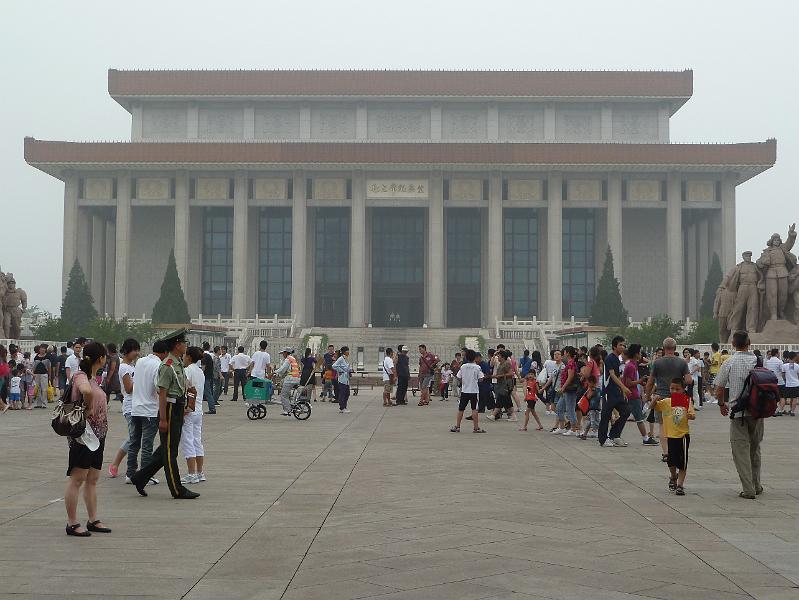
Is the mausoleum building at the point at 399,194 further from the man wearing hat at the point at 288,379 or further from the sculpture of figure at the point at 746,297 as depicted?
the man wearing hat at the point at 288,379

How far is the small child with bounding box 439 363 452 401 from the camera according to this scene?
34125 mm

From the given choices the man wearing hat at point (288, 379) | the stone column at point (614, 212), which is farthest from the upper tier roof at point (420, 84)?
the man wearing hat at point (288, 379)

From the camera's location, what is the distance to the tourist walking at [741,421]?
10.7 m

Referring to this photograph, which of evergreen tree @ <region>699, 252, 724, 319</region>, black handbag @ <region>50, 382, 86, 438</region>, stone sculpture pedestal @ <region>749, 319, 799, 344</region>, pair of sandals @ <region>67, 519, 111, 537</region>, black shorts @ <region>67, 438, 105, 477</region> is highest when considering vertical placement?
evergreen tree @ <region>699, 252, 724, 319</region>

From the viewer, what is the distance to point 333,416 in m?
23.8

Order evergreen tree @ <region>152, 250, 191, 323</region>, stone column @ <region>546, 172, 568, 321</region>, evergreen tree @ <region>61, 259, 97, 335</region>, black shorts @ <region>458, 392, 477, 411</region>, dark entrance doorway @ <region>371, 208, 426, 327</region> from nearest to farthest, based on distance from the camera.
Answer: black shorts @ <region>458, 392, 477, 411</region>, evergreen tree @ <region>61, 259, 97, 335</region>, evergreen tree @ <region>152, 250, 191, 323</region>, stone column @ <region>546, 172, 568, 321</region>, dark entrance doorway @ <region>371, 208, 426, 327</region>

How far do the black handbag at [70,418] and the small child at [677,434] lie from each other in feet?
20.0

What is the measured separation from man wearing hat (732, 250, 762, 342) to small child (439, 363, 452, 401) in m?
9.69

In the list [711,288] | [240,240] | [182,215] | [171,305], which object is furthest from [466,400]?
[182,215]

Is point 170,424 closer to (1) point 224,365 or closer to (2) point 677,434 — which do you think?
(2) point 677,434

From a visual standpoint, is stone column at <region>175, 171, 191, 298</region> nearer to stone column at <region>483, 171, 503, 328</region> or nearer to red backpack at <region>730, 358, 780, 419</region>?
stone column at <region>483, 171, 503, 328</region>

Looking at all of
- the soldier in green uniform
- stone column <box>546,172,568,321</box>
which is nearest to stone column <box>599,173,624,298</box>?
stone column <box>546,172,568,321</box>

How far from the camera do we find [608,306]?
61.0 meters

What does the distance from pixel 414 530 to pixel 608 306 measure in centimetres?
5391
